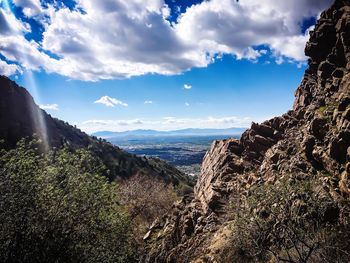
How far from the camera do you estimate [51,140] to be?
498 feet

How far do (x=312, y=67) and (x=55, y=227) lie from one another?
5501cm

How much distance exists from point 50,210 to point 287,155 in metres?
35.3

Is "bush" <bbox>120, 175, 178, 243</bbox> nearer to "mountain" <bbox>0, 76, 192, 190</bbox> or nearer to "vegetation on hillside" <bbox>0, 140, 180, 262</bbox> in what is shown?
"vegetation on hillside" <bbox>0, 140, 180, 262</bbox>

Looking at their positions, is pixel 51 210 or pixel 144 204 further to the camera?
pixel 144 204

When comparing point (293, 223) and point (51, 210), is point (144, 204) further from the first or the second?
point (293, 223)

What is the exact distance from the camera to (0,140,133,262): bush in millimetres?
23203

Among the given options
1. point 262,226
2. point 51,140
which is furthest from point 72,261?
point 51,140

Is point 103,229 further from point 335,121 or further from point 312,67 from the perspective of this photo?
point 312,67

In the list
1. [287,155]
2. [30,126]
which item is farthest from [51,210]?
[30,126]

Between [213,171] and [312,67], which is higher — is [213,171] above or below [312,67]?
below

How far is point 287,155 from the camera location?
1838 inches

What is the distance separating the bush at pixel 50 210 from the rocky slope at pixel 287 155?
16.1m

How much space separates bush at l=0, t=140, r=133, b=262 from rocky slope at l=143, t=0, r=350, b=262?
1611 cm

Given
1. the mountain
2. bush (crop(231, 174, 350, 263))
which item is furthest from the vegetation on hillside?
the mountain
